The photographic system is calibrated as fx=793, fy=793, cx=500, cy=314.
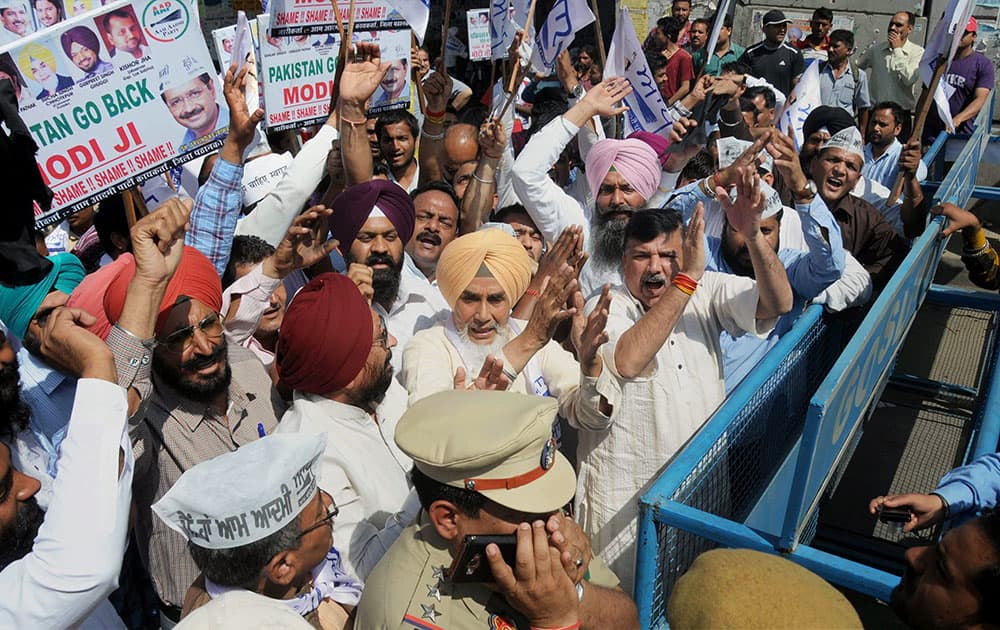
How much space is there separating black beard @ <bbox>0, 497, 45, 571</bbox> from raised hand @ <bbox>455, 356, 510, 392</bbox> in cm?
126

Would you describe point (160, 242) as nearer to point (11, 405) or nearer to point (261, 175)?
point (11, 405)

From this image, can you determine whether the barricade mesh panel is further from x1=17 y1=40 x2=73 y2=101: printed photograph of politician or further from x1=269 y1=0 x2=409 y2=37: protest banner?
x1=269 y1=0 x2=409 y2=37: protest banner

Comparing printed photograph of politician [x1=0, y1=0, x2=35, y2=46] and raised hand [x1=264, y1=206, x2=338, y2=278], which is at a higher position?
printed photograph of politician [x1=0, y1=0, x2=35, y2=46]

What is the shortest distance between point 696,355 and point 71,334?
201cm

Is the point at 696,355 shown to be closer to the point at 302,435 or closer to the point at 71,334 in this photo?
the point at 302,435

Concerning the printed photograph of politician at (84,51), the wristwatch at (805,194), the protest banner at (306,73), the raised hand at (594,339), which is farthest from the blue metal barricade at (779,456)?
the protest banner at (306,73)

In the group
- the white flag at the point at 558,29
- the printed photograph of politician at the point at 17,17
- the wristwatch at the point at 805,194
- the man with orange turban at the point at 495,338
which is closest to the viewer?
the man with orange turban at the point at 495,338

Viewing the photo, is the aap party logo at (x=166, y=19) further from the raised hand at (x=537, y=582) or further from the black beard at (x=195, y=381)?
the raised hand at (x=537, y=582)

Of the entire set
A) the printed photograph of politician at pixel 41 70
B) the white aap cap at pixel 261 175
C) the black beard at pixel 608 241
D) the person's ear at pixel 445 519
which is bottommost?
the white aap cap at pixel 261 175

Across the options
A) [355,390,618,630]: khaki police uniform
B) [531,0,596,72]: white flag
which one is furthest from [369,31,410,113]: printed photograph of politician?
[355,390,618,630]: khaki police uniform

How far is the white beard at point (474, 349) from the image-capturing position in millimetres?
2933

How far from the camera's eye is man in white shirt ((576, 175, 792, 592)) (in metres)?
2.65

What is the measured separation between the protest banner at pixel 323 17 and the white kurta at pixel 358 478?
2.55 meters

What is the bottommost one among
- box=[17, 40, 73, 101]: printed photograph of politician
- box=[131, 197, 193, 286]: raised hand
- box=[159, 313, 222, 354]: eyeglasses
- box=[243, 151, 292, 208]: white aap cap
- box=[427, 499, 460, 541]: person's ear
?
box=[243, 151, 292, 208]: white aap cap
